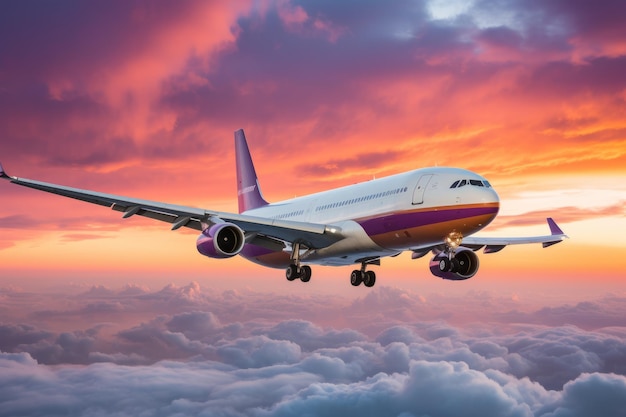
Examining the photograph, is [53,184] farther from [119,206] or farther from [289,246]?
[289,246]

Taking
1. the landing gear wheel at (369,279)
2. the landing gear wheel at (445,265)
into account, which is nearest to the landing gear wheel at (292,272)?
the landing gear wheel at (369,279)

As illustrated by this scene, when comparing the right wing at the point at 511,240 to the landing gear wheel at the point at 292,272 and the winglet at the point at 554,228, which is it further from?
the landing gear wheel at the point at 292,272

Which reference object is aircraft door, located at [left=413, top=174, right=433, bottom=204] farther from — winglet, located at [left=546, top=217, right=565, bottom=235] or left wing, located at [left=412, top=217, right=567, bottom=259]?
winglet, located at [left=546, top=217, right=565, bottom=235]

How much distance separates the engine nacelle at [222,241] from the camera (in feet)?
159

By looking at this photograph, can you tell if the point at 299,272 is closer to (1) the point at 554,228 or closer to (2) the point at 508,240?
(2) the point at 508,240

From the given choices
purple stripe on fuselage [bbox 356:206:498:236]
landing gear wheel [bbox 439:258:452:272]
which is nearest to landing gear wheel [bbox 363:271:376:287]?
purple stripe on fuselage [bbox 356:206:498:236]

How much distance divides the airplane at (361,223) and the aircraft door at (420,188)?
0.21ft

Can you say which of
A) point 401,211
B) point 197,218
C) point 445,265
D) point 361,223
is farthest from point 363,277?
point 197,218

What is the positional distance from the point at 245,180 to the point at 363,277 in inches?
Result: 868

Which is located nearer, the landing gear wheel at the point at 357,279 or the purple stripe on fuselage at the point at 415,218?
the purple stripe on fuselage at the point at 415,218

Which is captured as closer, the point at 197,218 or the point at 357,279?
the point at 197,218

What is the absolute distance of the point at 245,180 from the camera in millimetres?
76250

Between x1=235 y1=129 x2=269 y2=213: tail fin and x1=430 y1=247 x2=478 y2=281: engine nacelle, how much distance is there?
2271cm

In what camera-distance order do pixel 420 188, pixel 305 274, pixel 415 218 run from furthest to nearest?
pixel 305 274 < pixel 420 188 < pixel 415 218
